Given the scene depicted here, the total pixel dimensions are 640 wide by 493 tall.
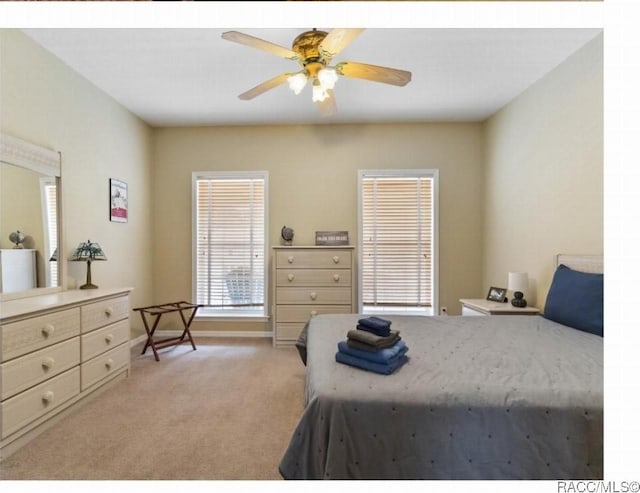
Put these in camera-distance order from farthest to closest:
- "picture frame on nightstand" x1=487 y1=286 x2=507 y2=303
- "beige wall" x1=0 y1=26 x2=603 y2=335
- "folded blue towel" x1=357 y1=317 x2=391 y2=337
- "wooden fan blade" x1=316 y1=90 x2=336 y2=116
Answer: "picture frame on nightstand" x1=487 y1=286 x2=507 y2=303, "wooden fan blade" x1=316 y1=90 x2=336 y2=116, "beige wall" x1=0 y1=26 x2=603 y2=335, "folded blue towel" x1=357 y1=317 x2=391 y2=337

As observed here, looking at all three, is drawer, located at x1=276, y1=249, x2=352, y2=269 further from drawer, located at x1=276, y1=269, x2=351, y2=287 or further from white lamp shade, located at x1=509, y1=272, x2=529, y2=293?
white lamp shade, located at x1=509, y1=272, x2=529, y2=293

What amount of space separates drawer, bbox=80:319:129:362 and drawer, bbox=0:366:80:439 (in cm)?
15

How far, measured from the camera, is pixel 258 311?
4035 millimetres

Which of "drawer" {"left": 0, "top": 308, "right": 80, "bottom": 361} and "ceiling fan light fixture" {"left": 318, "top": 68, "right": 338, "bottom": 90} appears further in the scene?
"ceiling fan light fixture" {"left": 318, "top": 68, "right": 338, "bottom": 90}

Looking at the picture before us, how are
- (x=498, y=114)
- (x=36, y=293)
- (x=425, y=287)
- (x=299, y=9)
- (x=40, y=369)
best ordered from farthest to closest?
(x=425, y=287), (x=498, y=114), (x=36, y=293), (x=40, y=369), (x=299, y=9)

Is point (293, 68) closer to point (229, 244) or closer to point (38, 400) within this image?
point (229, 244)

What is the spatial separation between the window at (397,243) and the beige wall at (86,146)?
9.01 ft

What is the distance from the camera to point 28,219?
2.24 meters

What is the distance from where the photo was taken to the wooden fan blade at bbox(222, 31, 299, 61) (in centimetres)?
166

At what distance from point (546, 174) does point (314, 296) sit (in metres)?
2.58

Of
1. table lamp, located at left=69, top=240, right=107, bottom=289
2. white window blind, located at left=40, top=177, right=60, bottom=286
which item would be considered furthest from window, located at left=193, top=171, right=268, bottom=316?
white window blind, located at left=40, top=177, right=60, bottom=286
